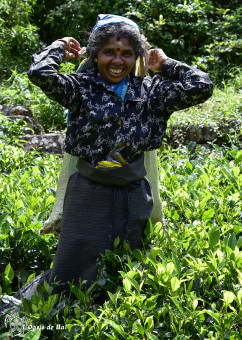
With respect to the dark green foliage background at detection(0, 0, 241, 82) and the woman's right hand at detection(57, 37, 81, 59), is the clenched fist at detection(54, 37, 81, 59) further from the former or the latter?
the dark green foliage background at detection(0, 0, 241, 82)

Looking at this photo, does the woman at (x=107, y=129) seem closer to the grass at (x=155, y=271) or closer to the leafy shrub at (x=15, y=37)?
the grass at (x=155, y=271)

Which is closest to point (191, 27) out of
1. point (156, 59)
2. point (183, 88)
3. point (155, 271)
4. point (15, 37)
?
point (15, 37)

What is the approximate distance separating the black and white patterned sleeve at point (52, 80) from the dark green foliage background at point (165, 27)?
14.3 ft

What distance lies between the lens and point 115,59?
271 centimetres

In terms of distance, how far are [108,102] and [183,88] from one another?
0.39 m

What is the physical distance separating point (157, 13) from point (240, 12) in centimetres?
118

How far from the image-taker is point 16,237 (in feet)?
10.5

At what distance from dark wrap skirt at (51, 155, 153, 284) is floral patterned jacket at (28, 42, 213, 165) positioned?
0.11 m

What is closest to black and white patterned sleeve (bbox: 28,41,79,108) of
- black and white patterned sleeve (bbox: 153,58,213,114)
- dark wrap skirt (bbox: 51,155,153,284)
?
dark wrap skirt (bbox: 51,155,153,284)

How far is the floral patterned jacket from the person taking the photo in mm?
2688

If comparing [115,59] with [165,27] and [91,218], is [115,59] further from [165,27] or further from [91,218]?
[165,27]

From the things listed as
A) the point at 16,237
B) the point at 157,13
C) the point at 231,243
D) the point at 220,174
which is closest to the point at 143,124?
the point at 231,243

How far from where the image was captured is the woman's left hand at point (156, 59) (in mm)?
2920

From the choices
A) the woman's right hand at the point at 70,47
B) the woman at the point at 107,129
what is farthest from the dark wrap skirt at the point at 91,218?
the woman's right hand at the point at 70,47
